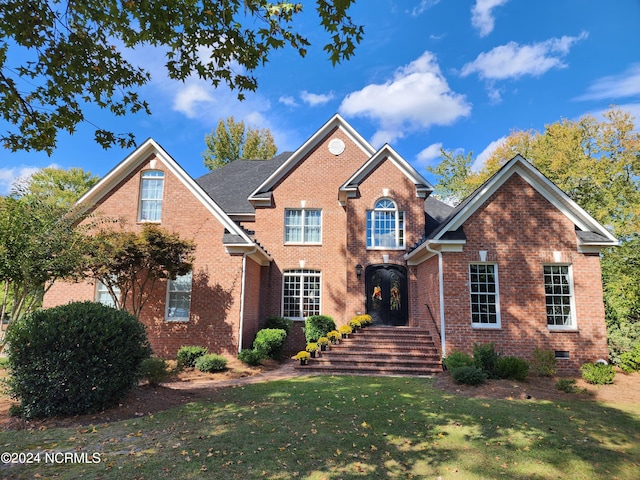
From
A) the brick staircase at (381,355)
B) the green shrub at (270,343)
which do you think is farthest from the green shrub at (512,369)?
the green shrub at (270,343)

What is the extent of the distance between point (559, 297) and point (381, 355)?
20.6 feet

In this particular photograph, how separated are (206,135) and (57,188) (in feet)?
49.8

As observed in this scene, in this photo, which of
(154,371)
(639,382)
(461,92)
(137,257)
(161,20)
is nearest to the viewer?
(161,20)

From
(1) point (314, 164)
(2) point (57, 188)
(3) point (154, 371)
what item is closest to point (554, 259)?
(1) point (314, 164)

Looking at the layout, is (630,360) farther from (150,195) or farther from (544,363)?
(150,195)

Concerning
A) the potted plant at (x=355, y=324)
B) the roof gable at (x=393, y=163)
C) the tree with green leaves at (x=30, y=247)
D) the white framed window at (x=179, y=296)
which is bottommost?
the potted plant at (x=355, y=324)

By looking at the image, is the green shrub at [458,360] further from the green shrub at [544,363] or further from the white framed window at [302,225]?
the white framed window at [302,225]

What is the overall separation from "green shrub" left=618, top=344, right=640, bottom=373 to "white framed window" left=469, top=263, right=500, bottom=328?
3.83m

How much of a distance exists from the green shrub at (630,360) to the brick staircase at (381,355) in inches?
218

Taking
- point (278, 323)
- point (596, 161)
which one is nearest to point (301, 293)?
point (278, 323)

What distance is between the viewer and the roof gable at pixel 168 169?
14188 millimetres

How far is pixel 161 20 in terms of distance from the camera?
197 inches

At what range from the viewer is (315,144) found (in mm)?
18125

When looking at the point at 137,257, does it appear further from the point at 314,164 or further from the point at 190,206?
the point at 314,164
